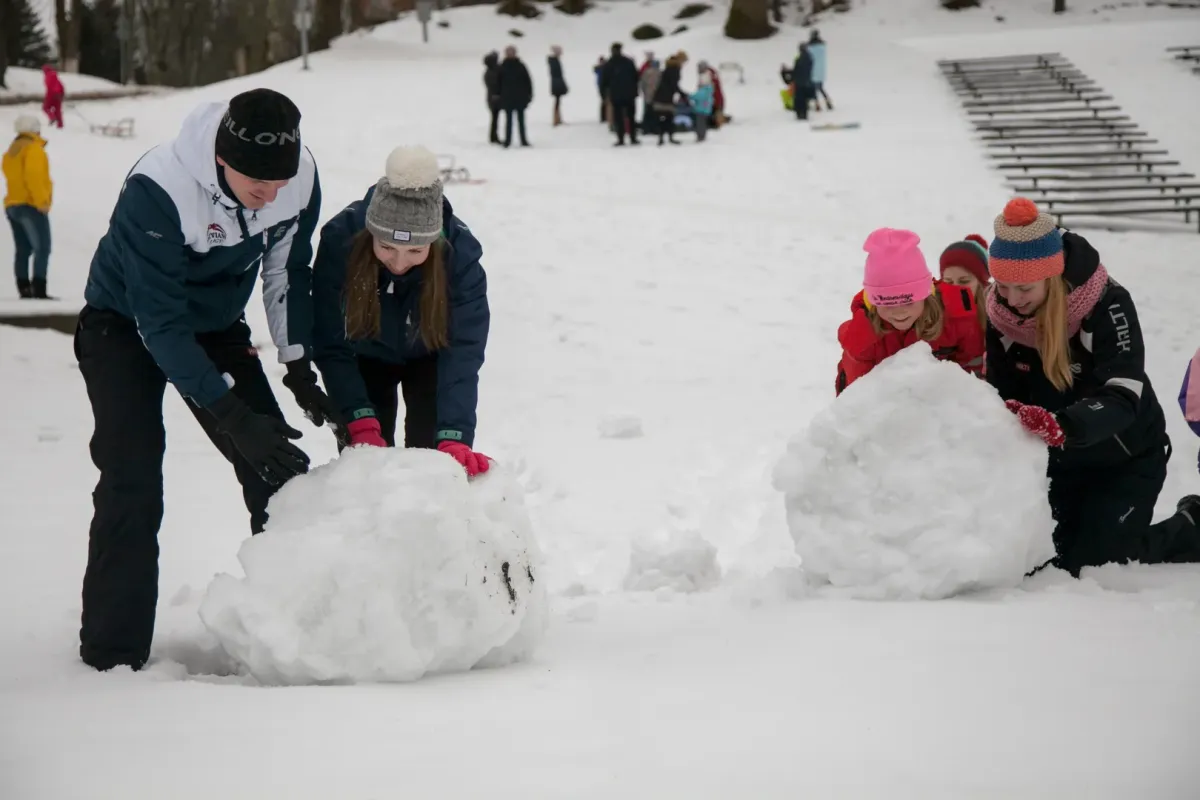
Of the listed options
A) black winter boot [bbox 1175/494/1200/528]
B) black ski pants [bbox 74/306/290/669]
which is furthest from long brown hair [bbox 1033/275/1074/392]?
black ski pants [bbox 74/306/290/669]

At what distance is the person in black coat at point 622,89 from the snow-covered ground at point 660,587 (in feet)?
6.60

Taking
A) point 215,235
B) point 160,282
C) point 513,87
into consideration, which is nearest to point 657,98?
point 513,87

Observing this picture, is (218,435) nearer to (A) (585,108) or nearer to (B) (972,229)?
(B) (972,229)

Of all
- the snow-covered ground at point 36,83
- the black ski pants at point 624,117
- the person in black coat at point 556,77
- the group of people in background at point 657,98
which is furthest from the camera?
the snow-covered ground at point 36,83

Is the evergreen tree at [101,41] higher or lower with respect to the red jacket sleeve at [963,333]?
higher

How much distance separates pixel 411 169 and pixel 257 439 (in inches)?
30.9

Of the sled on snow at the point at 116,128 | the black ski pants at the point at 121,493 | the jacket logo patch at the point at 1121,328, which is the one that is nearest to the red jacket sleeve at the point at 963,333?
the jacket logo patch at the point at 1121,328

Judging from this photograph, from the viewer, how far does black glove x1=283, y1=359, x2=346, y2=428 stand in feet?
10.3

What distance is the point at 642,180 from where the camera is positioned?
1414 centimetres

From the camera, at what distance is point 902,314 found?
3297mm

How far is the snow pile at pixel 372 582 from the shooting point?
102 inches

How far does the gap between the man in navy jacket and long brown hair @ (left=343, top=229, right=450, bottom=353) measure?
13 cm

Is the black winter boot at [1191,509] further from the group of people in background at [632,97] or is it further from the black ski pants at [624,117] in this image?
the black ski pants at [624,117]

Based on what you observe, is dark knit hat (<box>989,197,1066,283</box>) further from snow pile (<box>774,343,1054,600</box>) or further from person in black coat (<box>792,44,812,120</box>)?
person in black coat (<box>792,44,812,120</box>)
